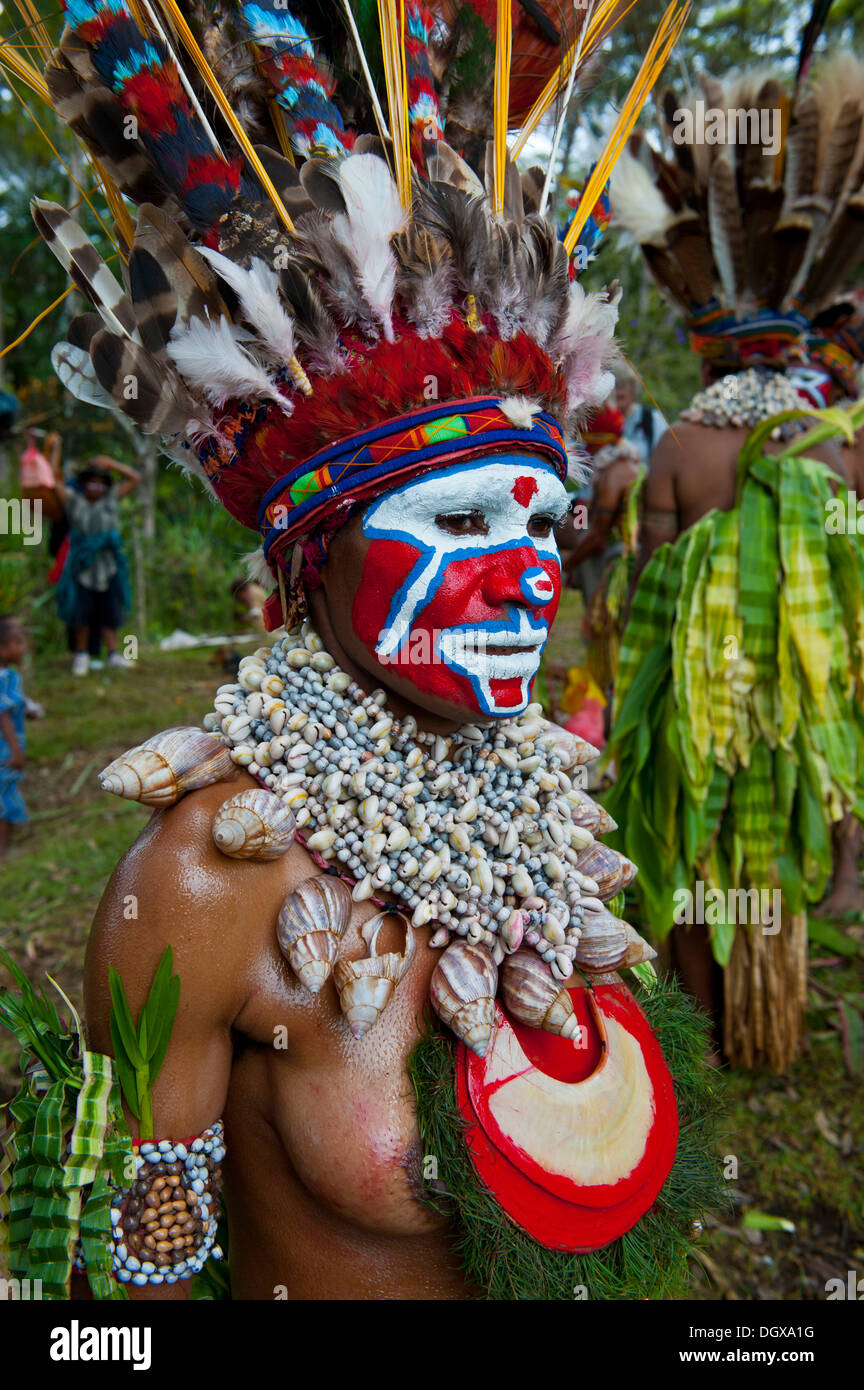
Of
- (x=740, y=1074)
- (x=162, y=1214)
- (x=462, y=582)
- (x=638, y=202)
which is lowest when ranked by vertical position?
(x=740, y=1074)

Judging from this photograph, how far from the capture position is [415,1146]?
4.95 feet

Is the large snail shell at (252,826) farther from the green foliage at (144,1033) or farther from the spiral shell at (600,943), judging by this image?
the spiral shell at (600,943)

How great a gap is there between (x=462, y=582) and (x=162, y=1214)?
103 cm

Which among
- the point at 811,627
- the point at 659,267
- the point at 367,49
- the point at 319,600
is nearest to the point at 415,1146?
the point at 319,600

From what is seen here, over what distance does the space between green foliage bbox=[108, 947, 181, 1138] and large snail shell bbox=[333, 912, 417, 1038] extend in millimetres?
240

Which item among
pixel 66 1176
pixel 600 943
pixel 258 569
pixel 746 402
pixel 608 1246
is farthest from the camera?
pixel 746 402

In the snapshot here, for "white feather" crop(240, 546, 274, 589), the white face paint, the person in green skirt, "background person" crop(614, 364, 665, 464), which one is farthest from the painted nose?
"background person" crop(614, 364, 665, 464)

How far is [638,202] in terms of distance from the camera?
12.3 feet

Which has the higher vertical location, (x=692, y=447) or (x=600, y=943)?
(x=692, y=447)

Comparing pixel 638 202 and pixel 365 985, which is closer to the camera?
pixel 365 985

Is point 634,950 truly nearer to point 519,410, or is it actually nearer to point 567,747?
point 567,747

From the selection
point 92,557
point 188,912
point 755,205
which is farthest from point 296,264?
point 92,557

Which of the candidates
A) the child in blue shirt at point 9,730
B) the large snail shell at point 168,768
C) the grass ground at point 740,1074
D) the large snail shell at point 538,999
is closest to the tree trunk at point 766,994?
the grass ground at point 740,1074

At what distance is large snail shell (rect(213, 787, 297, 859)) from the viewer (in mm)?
1464
